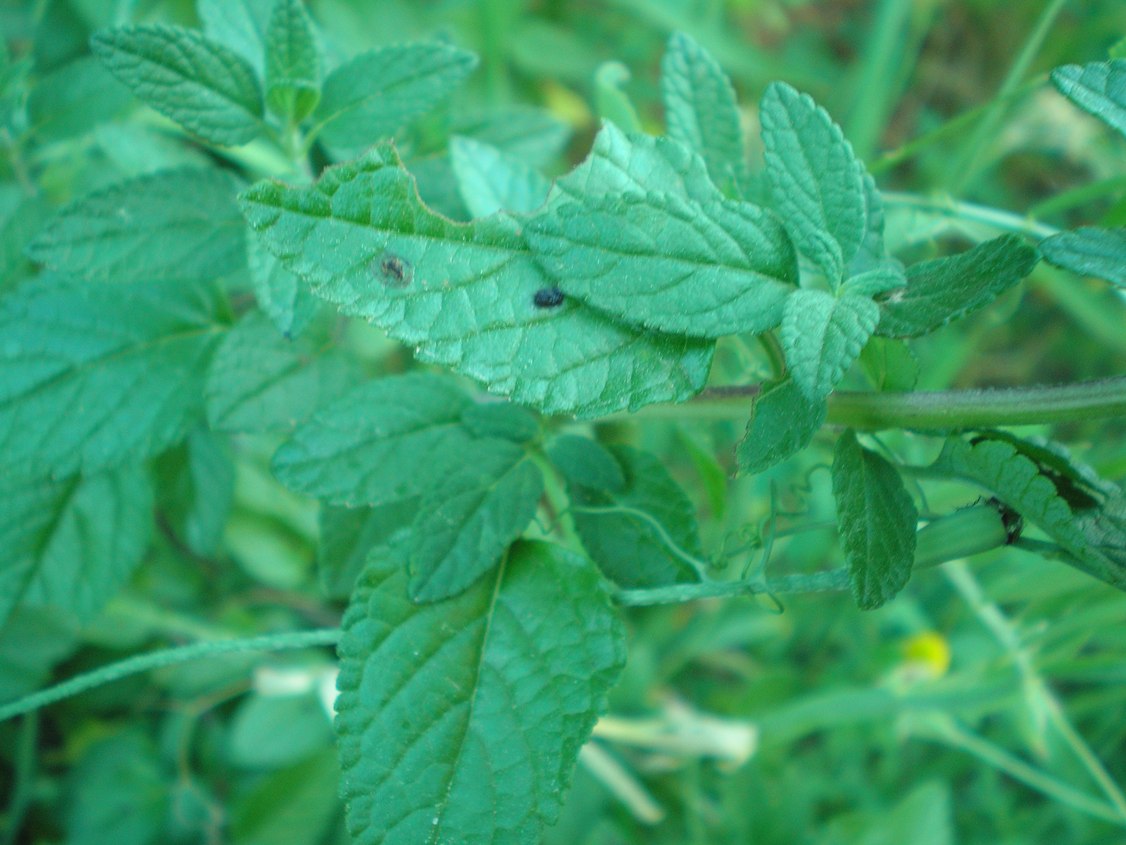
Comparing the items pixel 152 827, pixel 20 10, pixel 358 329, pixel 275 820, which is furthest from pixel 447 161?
pixel 152 827

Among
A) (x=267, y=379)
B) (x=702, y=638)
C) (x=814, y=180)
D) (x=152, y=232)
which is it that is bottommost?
(x=702, y=638)

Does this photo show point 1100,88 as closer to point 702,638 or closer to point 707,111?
point 707,111

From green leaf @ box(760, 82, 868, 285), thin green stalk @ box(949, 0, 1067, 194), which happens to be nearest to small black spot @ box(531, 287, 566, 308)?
green leaf @ box(760, 82, 868, 285)

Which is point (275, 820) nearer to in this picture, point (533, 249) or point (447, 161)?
point (447, 161)

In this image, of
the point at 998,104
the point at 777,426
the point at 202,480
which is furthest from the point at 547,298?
the point at 998,104

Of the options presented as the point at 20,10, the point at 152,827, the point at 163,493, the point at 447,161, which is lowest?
the point at 152,827

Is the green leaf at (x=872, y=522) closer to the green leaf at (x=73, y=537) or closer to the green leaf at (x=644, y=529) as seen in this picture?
the green leaf at (x=644, y=529)

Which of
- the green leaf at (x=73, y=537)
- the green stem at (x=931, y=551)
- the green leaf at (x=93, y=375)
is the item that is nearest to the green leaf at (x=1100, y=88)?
the green stem at (x=931, y=551)
